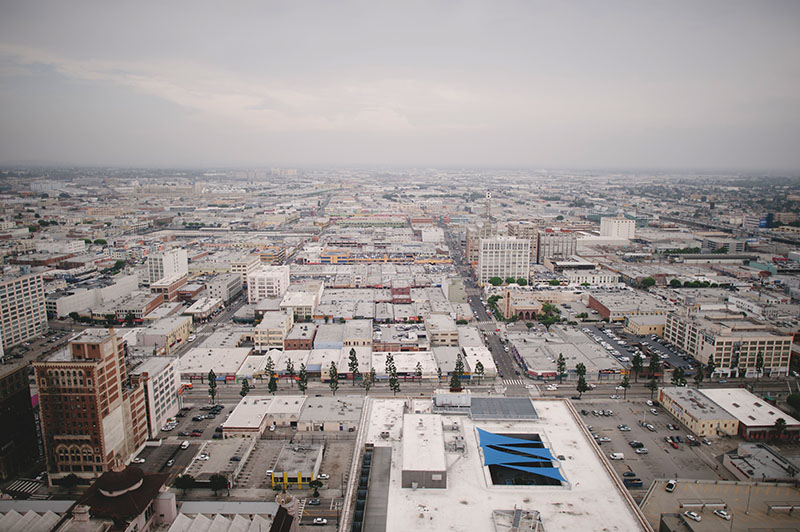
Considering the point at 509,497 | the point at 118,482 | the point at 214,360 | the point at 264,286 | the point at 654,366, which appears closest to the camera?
the point at 509,497

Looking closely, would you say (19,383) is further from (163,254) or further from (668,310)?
(668,310)

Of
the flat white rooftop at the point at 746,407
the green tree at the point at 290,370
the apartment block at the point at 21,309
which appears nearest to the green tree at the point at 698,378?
the flat white rooftop at the point at 746,407

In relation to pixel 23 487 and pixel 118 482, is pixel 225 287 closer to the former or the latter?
pixel 23 487

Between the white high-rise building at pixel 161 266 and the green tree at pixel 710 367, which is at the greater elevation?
the white high-rise building at pixel 161 266

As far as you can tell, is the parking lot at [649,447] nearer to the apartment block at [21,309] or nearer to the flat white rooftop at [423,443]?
the flat white rooftop at [423,443]

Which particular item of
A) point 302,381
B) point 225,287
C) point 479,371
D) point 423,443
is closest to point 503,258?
point 479,371

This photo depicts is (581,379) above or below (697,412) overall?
above
